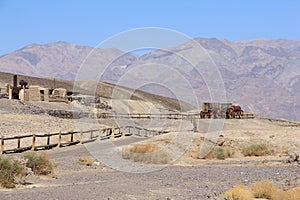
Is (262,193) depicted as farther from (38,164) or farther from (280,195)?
(38,164)

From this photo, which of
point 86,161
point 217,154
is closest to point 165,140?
point 217,154

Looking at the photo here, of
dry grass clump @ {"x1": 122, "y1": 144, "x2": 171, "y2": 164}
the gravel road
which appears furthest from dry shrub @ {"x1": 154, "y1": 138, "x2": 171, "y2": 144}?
the gravel road

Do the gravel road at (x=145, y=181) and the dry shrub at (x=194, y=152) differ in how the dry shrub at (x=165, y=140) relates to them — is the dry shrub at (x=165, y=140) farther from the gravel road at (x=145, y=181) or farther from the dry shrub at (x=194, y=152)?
the gravel road at (x=145, y=181)

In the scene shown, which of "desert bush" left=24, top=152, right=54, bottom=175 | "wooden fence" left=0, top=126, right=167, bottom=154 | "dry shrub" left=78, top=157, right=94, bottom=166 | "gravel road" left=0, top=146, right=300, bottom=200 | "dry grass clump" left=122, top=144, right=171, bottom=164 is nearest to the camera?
"gravel road" left=0, top=146, right=300, bottom=200

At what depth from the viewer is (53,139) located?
128ft

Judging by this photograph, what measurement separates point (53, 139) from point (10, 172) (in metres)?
21.6

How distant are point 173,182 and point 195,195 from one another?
3.56m

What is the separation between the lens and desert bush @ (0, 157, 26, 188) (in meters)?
17.0

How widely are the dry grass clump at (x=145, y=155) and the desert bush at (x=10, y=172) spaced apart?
10592 millimetres

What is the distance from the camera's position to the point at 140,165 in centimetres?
2702

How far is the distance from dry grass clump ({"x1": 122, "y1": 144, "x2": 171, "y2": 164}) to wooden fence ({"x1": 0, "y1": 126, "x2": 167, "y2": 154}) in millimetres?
5201

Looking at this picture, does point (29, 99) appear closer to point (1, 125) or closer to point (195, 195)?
point (1, 125)

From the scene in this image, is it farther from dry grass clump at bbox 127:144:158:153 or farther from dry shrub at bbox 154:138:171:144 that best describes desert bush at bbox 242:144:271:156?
dry grass clump at bbox 127:144:158:153

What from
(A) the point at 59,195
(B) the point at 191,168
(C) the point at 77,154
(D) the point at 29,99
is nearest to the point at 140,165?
(B) the point at 191,168
